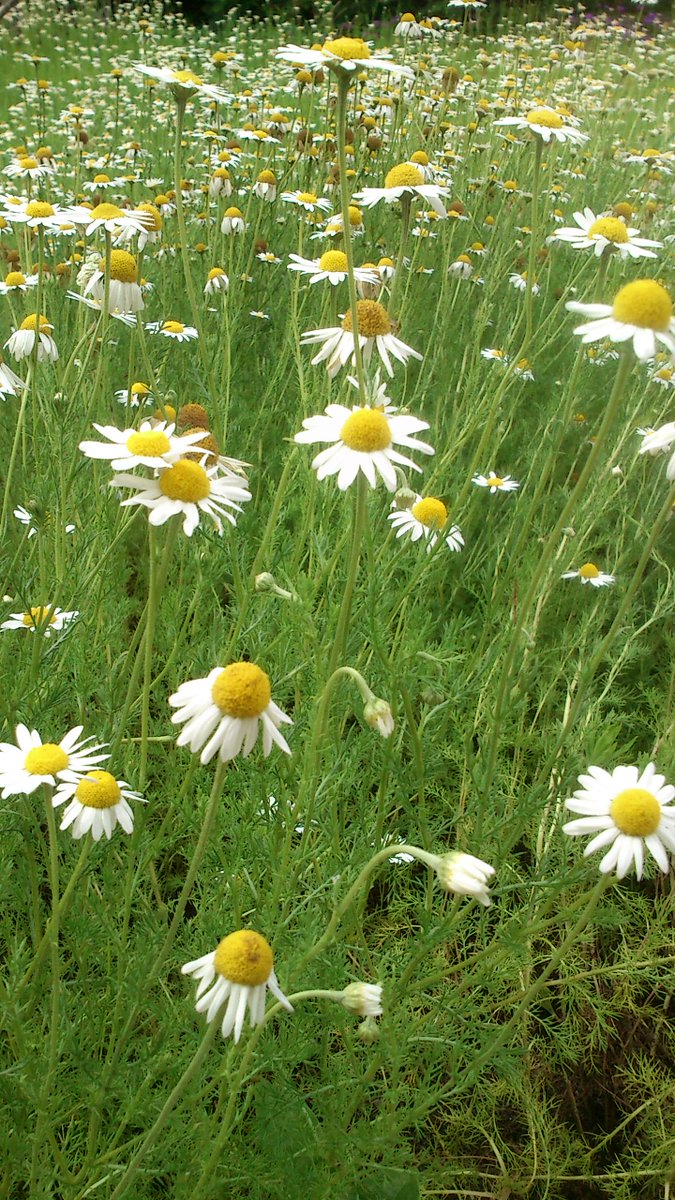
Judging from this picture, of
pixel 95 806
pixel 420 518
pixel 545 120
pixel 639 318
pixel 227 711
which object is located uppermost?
pixel 545 120

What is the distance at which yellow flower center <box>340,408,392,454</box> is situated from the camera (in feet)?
4.27

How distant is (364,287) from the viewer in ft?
6.99

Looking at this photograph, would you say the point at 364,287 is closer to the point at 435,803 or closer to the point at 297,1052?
the point at 435,803

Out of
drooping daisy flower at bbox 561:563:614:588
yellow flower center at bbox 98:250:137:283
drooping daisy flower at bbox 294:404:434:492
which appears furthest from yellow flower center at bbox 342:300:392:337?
drooping daisy flower at bbox 561:563:614:588

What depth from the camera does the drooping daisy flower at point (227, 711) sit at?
3.52 feet

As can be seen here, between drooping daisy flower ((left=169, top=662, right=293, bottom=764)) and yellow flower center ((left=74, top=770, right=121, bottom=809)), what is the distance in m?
0.31

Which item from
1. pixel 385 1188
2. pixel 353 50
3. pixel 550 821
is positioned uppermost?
pixel 353 50

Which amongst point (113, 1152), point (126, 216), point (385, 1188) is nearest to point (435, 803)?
point (385, 1188)

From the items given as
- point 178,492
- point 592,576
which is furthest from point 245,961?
point 592,576

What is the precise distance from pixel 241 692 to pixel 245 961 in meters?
0.30

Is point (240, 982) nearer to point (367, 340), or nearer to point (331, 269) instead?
point (367, 340)

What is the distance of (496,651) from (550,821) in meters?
0.51

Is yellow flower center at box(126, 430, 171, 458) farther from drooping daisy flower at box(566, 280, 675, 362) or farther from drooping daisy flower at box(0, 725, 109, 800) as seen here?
drooping daisy flower at box(566, 280, 675, 362)

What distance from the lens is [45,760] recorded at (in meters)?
1.36
